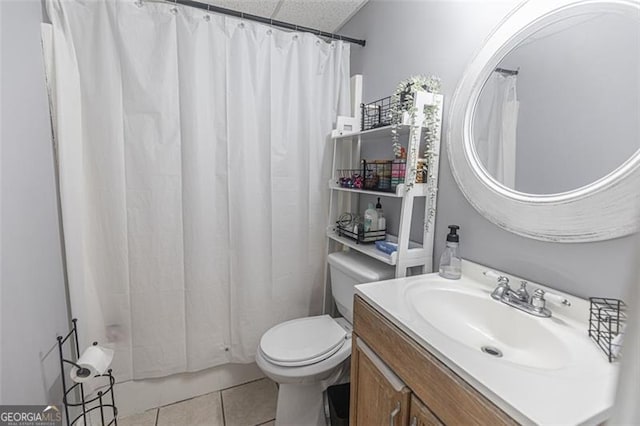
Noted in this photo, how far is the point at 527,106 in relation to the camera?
994mm

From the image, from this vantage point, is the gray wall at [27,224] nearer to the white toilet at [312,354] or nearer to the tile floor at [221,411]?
the tile floor at [221,411]

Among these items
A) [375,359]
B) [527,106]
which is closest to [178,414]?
[375,359]

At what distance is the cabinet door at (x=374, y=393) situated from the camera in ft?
2.78

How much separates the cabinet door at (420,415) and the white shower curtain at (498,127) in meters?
0.74

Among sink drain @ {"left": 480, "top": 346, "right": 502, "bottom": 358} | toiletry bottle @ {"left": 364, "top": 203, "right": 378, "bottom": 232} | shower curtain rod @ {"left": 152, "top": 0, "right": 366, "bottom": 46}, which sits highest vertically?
shower curtain rod @ {"left": 152, "top": 0, "right": 366, "bottom": 46}

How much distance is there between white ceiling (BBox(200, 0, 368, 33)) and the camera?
1.72 m

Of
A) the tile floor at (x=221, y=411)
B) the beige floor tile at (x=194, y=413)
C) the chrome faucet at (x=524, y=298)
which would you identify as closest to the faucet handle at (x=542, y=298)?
the chrome faucet at (x=524, y=298)

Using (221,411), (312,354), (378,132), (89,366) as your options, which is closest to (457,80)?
(378,132)

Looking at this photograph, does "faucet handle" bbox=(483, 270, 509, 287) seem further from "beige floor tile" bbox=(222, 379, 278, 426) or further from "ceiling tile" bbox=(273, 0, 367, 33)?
"ceiling tile" bbox=(273, 0, 367, 33)

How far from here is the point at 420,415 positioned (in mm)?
775

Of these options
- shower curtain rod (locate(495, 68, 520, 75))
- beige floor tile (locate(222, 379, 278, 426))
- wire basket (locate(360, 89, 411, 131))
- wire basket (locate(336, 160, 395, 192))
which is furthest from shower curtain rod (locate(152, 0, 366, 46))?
beige floor tile (locate(222, 379, 278, 426))

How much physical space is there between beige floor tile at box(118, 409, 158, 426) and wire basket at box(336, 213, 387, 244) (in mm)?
1418

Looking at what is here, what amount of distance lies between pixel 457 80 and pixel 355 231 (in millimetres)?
845

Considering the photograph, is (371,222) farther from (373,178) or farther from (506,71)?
(506,71)
